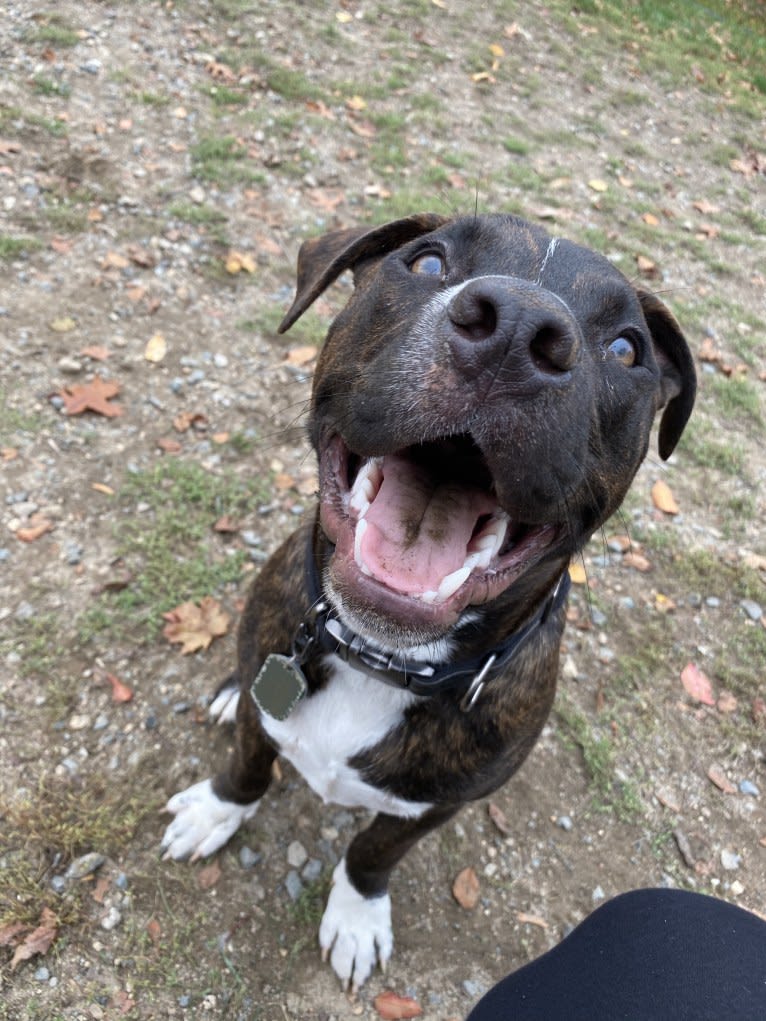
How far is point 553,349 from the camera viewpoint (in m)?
1.40

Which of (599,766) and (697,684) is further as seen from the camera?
(697,684)

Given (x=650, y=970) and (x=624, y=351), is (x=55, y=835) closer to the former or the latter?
(x=650, y=970)

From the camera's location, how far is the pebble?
14.1 ft

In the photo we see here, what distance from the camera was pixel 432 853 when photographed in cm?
305

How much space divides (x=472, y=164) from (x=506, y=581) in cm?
633

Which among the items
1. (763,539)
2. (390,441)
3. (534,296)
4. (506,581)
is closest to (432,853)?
(506,581)

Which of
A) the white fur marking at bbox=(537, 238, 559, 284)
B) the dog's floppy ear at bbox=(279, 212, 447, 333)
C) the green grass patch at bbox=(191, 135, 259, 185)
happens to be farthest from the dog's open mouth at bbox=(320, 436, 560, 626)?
the green grass patch at bbox=(191, 135, 259, 185)

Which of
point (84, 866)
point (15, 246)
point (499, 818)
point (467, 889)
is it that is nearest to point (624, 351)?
A: point (499, 818)

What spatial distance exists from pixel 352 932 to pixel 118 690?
4.61 ft

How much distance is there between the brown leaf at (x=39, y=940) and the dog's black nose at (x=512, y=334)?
2.49m

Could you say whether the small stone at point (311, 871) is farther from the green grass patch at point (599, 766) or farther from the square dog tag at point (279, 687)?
the green grass patch at point (599, 766)

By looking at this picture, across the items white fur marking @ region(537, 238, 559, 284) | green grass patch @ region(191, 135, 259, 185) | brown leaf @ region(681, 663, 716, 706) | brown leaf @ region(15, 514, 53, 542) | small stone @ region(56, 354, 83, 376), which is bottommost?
brown leaf @ region(681, 663, 716, 706)

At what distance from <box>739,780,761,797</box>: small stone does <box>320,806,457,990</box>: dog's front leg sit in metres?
1.98

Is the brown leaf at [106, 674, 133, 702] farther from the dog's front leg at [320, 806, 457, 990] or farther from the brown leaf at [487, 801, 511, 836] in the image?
the brown leaf at [487, 801, 511, 836]
